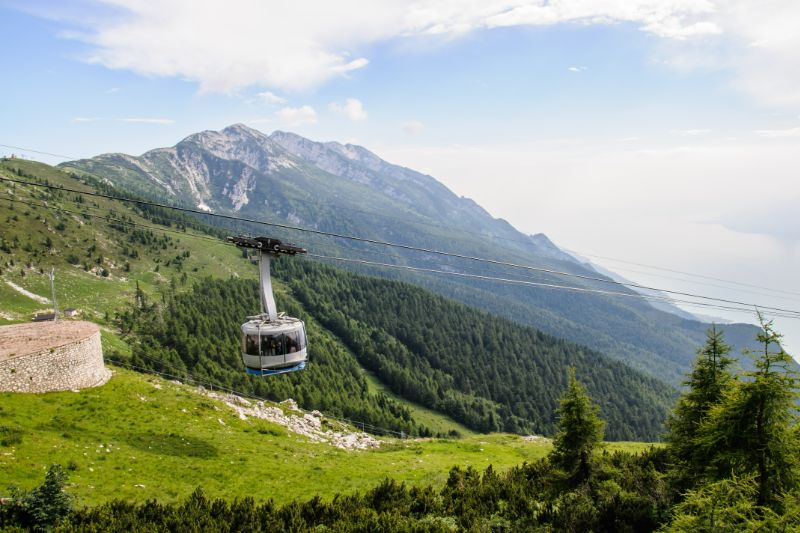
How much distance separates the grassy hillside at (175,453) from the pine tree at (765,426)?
21.5m

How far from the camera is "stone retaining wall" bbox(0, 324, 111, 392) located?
38688 mm

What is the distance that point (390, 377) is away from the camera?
158 m

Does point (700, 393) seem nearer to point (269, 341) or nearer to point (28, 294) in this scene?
point (269, 341)

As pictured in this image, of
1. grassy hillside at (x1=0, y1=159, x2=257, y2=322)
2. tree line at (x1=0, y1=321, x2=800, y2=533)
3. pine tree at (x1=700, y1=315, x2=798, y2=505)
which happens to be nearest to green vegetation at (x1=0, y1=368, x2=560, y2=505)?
tree line at (x1=0, y1=321, x2=800, y2=533)

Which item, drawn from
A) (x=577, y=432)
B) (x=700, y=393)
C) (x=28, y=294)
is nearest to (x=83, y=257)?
(x=28, y=294)

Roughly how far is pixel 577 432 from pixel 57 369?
4308 cm

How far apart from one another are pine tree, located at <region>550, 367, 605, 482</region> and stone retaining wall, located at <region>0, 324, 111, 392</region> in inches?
1634

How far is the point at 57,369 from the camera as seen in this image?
41.3 metres

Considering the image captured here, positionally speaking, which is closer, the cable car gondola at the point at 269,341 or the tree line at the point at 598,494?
the tree line at the point at 598,494

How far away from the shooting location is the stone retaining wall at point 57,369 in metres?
38.7

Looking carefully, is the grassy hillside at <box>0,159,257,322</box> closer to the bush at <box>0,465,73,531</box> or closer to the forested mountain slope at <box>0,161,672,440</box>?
the forested mountain slope at <box>0,161,672,440</box>

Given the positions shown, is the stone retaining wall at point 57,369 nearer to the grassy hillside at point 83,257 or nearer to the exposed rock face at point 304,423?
the exposed rock face at point 304,423

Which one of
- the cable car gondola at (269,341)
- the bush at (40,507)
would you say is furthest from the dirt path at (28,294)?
the cable car gondola at (269,341)

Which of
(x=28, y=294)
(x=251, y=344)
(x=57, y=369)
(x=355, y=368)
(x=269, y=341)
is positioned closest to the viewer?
(x=269, y=341)
